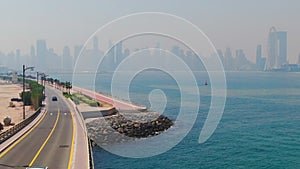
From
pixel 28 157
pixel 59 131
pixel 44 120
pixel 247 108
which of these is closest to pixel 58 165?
pixel 28 157

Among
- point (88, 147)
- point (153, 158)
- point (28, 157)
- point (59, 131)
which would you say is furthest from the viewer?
point (153, 158)

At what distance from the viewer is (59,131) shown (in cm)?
4322

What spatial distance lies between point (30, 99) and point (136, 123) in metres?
27.7

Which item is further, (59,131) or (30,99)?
(30,99)

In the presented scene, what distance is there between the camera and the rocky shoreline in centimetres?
5553

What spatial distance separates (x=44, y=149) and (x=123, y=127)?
30.9 metres

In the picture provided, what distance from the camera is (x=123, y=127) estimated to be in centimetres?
6309

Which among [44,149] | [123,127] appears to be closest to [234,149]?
[123,127]

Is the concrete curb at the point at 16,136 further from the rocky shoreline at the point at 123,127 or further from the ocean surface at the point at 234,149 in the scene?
the ocean surface at the point at 234,149

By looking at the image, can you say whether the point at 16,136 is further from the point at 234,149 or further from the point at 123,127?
the point at 234,149

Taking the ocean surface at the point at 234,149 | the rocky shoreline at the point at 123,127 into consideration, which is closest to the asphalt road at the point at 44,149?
the ocean surface at the point at 234,149

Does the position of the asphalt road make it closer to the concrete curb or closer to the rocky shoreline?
the concrete curb

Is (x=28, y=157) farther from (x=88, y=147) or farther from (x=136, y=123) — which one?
(x=136, y=123)

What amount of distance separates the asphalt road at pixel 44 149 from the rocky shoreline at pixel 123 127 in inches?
288
